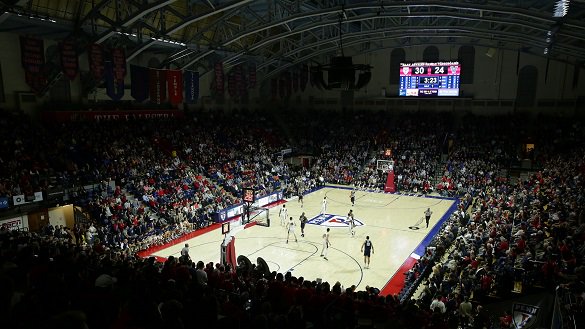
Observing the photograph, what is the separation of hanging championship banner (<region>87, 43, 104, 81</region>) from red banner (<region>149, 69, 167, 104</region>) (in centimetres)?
454

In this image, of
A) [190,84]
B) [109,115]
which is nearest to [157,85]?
[190,84]

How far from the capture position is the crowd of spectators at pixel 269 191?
21.1 ft

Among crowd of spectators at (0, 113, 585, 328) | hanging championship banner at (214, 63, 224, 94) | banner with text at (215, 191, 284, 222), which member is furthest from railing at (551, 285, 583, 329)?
hanging championship banner at (214, 63, 224, 94)

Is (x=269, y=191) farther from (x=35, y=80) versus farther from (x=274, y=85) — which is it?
(x=35, y=80)

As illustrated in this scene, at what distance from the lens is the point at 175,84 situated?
28.9m

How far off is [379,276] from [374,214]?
10.9 m

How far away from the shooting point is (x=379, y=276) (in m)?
17.0

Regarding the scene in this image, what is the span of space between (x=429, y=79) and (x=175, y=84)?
21.7 meters

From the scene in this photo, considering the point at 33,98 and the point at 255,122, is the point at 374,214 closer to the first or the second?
the point at 255,122

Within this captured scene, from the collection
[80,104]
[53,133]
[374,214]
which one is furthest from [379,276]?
[80,104]

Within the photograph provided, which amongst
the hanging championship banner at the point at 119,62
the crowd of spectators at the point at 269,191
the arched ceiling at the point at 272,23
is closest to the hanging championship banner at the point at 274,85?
the arched ceiling at the point at 272,23

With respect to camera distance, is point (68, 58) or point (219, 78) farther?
point (219, 78)

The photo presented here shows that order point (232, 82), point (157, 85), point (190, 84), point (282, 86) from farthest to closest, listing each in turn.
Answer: point (282, 86)
point (232, 82)
point (190, 84)
point (157, 85)

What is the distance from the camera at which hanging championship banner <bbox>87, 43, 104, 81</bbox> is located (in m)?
22.5
